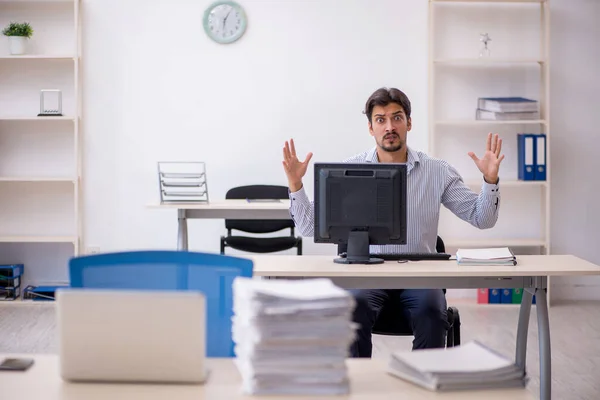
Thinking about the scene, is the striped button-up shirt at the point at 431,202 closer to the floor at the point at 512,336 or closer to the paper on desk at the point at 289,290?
the floor at the point at 512,336

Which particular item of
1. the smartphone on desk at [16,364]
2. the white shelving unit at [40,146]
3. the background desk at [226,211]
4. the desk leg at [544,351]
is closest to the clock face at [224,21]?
the white shelving unit at [40,146]

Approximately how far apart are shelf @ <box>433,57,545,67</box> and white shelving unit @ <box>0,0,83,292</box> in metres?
2.73

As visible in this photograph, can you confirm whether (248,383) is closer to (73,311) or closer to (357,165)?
(73,311)

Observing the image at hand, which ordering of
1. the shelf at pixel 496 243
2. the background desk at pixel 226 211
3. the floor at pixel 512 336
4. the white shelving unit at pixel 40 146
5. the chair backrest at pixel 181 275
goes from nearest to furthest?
the chair backrest at pixel 181 275, the floor at pixel 512 336, the background desk at pixel 226 211, the shelf at pixel 496 243, the white shelving unit at pixel 40 146

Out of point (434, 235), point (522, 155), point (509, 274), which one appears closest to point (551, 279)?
point (522, 155)

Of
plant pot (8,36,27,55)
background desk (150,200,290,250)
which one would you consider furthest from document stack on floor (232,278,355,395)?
plant pot (8,36,27,55)

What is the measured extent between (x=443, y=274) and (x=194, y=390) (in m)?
1.77

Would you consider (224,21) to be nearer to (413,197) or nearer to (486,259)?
(413,197)

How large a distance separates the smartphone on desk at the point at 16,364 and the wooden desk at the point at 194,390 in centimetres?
2

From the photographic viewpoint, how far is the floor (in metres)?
4.23

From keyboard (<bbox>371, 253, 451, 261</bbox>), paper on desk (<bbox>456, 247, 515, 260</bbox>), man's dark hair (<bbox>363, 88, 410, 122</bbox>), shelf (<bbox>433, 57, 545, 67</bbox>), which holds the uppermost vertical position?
shelf (<bbox>433, 57, 545, 67</bbox>)

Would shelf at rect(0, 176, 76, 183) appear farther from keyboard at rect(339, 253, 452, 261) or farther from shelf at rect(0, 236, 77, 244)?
keyboard at rect(339, 253, 452, 261)

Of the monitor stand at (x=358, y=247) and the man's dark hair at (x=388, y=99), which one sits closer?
the monitor stand at (x=358, y=247)

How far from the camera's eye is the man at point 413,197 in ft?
11.3
